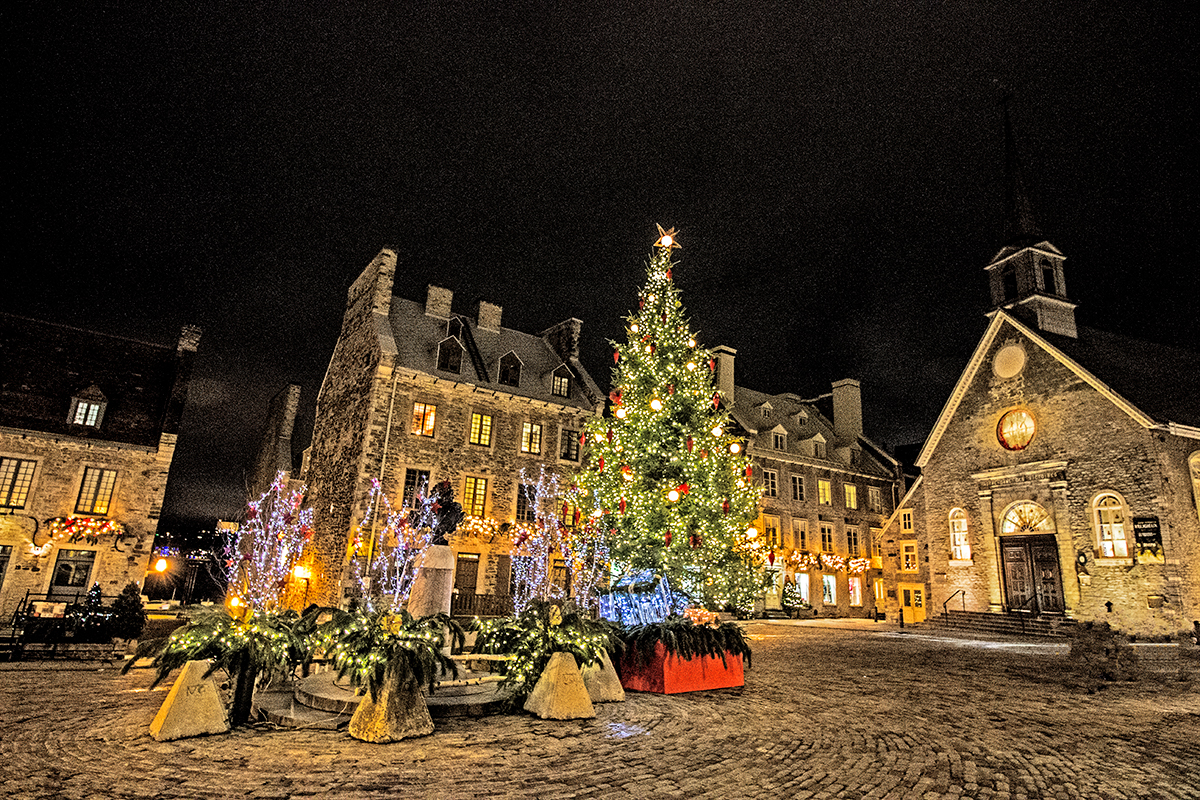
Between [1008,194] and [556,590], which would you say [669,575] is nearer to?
[556,590]

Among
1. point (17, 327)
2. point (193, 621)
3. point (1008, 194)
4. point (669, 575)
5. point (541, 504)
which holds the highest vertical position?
point (1008, 194)

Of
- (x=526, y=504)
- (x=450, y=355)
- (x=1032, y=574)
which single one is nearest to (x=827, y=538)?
(x=1032, y=574)

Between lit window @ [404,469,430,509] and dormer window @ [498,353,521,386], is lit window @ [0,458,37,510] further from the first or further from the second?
dormer window @ [498,353,521,386]

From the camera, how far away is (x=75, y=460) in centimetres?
2277

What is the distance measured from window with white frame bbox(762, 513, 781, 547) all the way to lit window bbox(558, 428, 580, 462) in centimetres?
1095

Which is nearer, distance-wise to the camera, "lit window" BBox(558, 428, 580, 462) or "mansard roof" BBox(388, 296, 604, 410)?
"mansard roof" BBox(388, 296, 604, 410)

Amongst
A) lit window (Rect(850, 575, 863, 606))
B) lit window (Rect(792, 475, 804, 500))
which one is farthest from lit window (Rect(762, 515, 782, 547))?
lit window (Rect(850, 575, 863, 606))

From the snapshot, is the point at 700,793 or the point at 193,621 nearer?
the point at 700,793

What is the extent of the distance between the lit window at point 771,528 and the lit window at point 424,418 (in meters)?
17.5

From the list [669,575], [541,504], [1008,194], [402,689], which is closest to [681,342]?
[669,575]

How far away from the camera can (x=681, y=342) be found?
14.8 meters

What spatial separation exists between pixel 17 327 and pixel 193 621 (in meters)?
26.4

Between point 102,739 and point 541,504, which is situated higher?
point 541,504

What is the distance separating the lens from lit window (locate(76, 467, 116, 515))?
2267 cm
